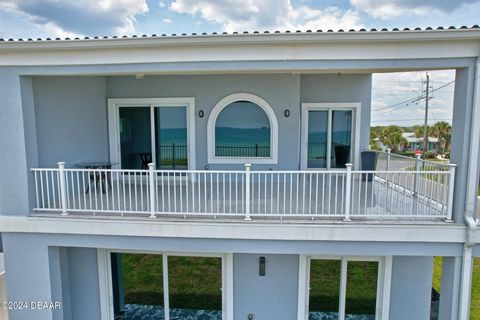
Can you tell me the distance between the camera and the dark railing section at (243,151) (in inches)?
304

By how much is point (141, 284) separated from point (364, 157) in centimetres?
692

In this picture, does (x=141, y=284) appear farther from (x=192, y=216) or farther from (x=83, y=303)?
(x=192, y=216)

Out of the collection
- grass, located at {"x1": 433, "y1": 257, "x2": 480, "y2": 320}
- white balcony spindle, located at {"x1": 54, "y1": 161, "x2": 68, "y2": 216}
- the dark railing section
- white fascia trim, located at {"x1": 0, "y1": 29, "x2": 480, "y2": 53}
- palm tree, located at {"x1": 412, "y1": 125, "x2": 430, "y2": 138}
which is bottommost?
grass, located at {"x1": 433, "y1": 257, "x2": 480, "y2": 320}

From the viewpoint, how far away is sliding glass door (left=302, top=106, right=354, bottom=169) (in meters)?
8.38

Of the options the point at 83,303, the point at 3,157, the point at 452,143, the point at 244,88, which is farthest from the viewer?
the point at 244,88

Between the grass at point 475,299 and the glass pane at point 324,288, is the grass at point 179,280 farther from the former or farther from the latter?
the grass at point 475,299

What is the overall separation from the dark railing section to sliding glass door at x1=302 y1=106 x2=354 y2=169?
143cm

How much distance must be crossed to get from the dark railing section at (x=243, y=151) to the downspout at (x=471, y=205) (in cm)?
438

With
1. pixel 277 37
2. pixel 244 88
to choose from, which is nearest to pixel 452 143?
pixel 277 37

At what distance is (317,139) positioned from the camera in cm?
845

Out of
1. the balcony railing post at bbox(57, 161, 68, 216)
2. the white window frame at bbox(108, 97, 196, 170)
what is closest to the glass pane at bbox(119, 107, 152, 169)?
the white window frame at bbox(108, 97, 196, 170)

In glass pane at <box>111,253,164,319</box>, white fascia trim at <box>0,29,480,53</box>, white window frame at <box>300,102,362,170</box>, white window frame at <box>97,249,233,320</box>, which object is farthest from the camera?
white window frame at <box>300,102,362,170</box>

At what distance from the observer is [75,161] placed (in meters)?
7.05

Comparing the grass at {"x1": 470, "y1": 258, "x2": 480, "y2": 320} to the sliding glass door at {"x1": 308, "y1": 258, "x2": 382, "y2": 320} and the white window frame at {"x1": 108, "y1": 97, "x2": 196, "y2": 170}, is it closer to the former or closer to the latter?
the sliding glass door at {"x1": 308, "y1": 258, "x2": 382, "y2": 320}
